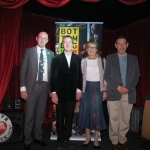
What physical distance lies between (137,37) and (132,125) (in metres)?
2.25

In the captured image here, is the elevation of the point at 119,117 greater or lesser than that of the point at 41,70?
lesser

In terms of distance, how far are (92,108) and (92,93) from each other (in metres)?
0.24

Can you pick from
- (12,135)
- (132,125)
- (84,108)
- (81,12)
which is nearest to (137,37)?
(81,12)

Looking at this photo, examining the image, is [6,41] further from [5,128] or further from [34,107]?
[5,128]

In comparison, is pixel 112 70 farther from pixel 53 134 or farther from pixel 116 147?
pixel 53 134

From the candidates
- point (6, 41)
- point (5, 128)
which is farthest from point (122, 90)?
point (6, 41)

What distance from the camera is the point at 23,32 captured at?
13.5ft

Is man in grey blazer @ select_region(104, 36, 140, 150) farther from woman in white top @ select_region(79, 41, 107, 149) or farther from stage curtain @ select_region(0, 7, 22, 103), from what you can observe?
stage curtain @ select_region(0, 7, 22, 103)

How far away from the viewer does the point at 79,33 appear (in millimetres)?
3322

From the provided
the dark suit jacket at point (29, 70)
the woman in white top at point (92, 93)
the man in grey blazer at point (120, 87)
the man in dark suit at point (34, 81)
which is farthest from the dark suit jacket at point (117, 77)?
the dark suit jacket at point (29, 70)

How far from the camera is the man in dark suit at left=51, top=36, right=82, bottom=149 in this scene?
2.72 m

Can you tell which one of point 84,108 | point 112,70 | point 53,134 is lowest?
point 53,134

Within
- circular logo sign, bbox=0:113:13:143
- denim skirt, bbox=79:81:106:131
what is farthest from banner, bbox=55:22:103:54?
circular logo sign, bbox=0:113:13:143

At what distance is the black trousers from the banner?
1048 mm
